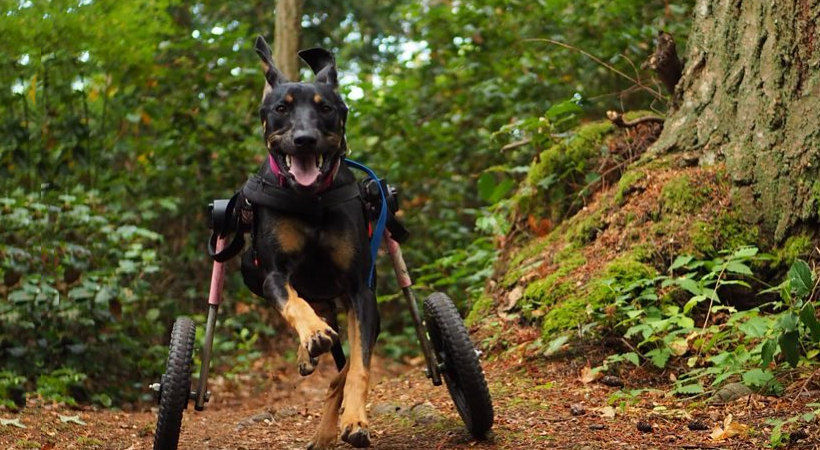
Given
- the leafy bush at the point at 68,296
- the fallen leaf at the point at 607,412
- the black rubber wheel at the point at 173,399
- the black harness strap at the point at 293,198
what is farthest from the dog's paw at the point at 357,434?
the leafy bush at the point at 68,296

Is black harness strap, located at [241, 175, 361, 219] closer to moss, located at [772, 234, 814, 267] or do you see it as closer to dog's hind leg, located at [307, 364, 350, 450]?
dog's hind leg, located at [307, 364, 350, 450]

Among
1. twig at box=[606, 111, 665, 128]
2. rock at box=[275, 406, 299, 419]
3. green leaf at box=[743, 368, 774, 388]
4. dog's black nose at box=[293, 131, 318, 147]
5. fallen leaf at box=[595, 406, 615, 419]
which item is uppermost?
dog's black nose at box=[293, 131, 318, 147]

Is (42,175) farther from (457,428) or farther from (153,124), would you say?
(457,428)

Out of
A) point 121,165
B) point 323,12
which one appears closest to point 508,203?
point 121,165

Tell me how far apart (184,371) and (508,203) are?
13.0ft

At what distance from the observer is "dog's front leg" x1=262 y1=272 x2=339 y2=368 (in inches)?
150

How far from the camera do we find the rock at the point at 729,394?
450 cm

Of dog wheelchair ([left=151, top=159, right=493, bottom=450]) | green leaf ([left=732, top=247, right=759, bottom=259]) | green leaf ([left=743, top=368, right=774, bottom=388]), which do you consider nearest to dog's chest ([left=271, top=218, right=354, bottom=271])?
dog wheelchair ([left=151, top=159, right=493, bottom=450])

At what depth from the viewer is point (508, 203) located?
296 inches

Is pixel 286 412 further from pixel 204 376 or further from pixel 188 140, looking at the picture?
pixel 188 140

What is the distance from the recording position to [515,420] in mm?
4695

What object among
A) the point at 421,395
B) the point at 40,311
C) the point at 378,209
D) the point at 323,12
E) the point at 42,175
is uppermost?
the point at 323,12

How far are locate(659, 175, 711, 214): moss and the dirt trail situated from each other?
1.26 metres

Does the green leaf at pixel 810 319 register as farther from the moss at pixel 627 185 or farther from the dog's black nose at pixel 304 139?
the moss at pixel 627 185
